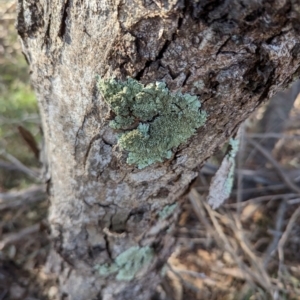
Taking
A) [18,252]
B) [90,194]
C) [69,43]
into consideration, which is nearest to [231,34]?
[69,43]

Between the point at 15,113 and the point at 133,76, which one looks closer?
the point at 133,76

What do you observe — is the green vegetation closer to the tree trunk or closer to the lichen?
the tree trunk

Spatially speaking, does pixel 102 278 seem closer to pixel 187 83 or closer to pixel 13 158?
pixel 187 83

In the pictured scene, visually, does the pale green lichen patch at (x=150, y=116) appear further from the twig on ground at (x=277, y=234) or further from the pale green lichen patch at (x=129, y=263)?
the twig on ground at (x=277, y=234)

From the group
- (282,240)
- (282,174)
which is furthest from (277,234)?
(282,174)

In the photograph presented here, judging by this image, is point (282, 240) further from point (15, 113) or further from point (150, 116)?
point (15, 113)

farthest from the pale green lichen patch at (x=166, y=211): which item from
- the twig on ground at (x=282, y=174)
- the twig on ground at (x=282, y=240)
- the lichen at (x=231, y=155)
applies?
the twig on ground at (x=282, y=174)
